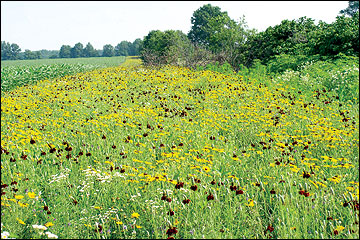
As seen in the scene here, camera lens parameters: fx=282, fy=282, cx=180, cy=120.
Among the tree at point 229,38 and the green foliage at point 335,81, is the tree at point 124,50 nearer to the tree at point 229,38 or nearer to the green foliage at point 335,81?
the tree at point 229,38

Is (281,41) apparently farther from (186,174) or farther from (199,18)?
(199,18)

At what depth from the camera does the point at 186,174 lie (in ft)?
12.1

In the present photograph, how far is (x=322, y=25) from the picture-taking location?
693 inches

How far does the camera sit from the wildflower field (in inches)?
107

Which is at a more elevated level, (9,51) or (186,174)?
(9,51)

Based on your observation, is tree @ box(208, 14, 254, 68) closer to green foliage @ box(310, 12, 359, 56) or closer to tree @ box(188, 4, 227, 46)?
green foliage @ box(310, 12, 359, 56)

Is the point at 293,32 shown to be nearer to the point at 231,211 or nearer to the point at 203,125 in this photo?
the point at 203,125

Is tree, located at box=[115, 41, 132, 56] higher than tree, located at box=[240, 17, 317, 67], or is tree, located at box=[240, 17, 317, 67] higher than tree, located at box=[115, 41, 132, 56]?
tree, located at box=[115, 41, 132, 56]

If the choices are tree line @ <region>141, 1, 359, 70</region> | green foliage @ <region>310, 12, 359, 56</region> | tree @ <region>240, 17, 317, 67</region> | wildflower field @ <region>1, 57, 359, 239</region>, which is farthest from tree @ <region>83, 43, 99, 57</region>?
wildflower field @ <region>1, 57, 359, 239</region>

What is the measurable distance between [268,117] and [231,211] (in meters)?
3.79

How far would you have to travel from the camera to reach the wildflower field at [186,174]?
8.93 feet

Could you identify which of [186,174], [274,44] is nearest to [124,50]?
[274,44]

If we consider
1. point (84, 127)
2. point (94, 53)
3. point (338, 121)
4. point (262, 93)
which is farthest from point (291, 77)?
point (94, 53)

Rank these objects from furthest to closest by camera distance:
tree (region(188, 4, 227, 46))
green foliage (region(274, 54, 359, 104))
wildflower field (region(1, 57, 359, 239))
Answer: tree (region(188, 4, 227, 46)), green foliage (region(274, 54, 359, 104)), wildflower field (region(1, 57, 359, 239))
